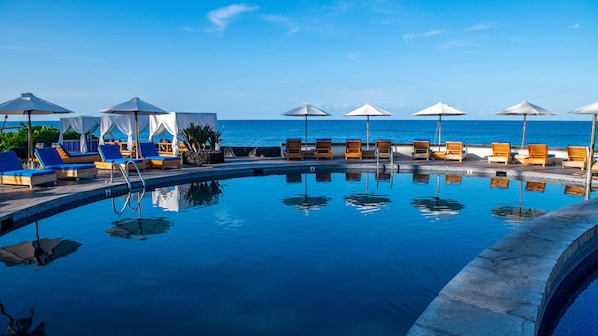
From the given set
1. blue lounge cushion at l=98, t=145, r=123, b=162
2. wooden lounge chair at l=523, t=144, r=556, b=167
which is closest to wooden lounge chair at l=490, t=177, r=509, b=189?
wooden lounge chair at l=523, t=144, r=556, b=167

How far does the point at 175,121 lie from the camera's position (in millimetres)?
15852

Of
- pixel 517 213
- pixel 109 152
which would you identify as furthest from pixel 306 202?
pixel 109 152

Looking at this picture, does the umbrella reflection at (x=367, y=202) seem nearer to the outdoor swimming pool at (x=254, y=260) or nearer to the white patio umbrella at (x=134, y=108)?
the outdoor swimming pool at (x=254, y=260)

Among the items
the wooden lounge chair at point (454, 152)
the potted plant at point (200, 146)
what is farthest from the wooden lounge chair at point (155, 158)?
the wooden lounge chair at point (454, 152)

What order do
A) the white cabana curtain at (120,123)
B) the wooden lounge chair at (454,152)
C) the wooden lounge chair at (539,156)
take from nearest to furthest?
the wooden lounge chair at (539,156)
the wooden lounge chair at (454,152)
the white cabana curtain at (120,123)

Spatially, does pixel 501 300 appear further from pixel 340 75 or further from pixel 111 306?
pixel 340 75

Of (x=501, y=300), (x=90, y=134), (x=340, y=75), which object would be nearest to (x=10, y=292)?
(x=501, y=300)

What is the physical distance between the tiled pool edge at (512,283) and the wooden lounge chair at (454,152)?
9119 millimetres

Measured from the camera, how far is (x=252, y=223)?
6.79 meters

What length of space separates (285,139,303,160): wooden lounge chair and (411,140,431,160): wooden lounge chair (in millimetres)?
4186

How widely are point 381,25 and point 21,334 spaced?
879 inches

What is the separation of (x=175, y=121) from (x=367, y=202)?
10.0 m

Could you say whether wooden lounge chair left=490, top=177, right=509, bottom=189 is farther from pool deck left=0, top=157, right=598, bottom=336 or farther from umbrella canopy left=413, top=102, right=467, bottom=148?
umbrella canopy left=413, top=102, right=467, bottom=148

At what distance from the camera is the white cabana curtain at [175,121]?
15.9m
